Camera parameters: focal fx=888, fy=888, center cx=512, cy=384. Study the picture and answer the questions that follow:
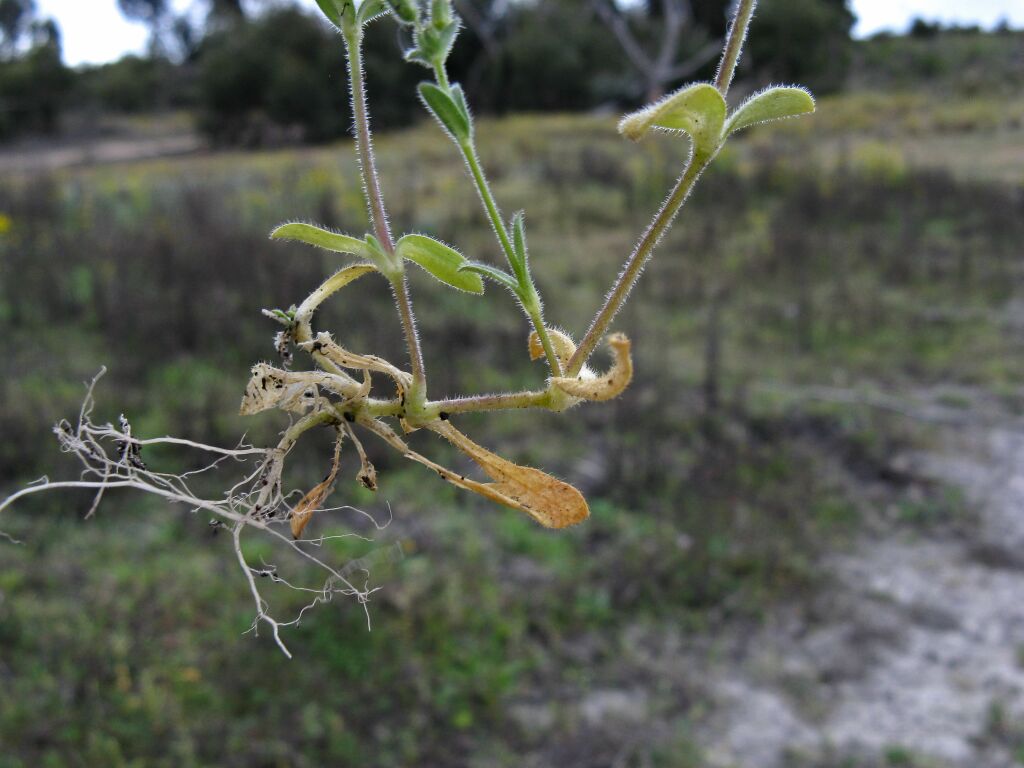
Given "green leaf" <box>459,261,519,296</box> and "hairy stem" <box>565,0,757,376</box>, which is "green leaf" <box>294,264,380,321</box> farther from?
"hairy stem" <box>565,0,757,376</box>

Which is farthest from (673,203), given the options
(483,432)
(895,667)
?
(483,432)

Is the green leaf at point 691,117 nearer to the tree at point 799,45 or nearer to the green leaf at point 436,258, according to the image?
the green leaf at point 436,258

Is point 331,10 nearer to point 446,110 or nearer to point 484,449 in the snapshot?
point 446,110

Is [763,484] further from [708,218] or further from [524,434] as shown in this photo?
[708,218]

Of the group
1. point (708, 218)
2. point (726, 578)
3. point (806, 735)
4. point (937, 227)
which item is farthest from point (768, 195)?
point (806, 735)

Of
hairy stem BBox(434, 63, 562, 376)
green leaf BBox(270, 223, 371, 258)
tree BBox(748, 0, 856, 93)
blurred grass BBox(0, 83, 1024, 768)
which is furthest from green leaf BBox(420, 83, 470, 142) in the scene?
tree BBox(748, 0, 856, 93)

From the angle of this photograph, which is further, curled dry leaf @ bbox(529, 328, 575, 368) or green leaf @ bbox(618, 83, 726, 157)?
curled dry leaf @ bbox(529, 328, 575, 368)

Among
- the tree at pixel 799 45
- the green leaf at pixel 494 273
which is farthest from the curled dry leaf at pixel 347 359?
the tree at pixel 799 45
